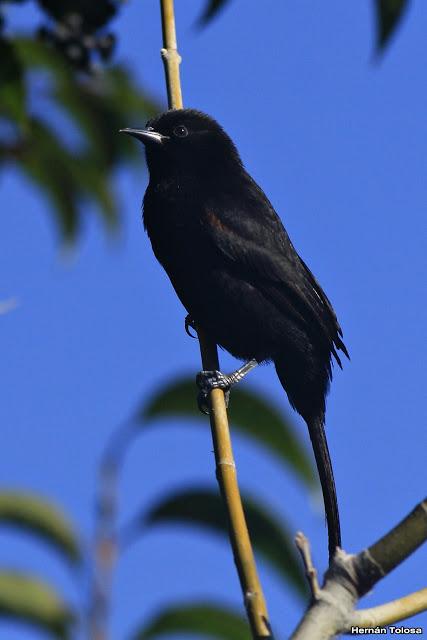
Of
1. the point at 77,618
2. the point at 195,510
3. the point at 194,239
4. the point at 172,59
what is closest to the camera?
the point at 77,618

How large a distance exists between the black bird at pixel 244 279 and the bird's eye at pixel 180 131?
0.75ft

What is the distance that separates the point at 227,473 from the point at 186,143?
3.15 m

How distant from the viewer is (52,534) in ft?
9.89

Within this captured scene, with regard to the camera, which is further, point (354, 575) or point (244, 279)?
point (244, 279)

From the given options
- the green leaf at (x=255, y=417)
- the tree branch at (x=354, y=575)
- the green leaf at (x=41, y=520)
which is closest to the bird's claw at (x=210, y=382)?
the green leaf at (x=255, y=417)

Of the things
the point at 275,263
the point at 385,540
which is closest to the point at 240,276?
the point at 275,263

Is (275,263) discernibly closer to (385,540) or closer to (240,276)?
(240,276)

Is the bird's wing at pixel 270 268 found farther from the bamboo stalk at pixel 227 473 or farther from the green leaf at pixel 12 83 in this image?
the green leaf at pixel 12 83

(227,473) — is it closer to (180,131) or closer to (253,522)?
(253,522)

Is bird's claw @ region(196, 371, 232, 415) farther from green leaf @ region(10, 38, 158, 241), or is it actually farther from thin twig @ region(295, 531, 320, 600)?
thin twig @ region(295, 531, 320, 600)

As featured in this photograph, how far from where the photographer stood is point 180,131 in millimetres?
5418

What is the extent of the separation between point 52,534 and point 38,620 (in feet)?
1.20

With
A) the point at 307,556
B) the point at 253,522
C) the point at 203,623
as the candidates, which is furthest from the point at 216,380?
the point at 307,556

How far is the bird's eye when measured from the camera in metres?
5.40
